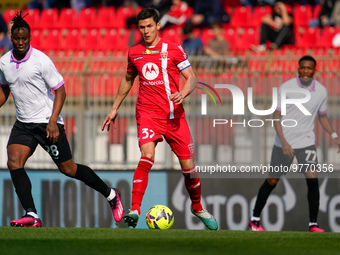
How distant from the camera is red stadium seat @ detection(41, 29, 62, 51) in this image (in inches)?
613

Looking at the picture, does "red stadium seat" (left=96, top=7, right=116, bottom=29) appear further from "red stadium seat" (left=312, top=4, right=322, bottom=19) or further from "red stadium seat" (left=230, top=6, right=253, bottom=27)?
"red stadium seat" (left=312, top=4, right=322, bottom=19)

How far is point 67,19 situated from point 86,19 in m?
0.47

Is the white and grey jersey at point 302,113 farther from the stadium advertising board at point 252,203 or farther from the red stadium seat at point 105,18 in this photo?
the red stadium seat at point 105,18

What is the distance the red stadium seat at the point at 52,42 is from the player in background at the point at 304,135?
314 inches

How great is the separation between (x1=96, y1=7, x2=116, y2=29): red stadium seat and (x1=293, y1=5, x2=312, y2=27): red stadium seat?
13.8 ft

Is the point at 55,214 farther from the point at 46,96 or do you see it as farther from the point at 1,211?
the point at 46,96

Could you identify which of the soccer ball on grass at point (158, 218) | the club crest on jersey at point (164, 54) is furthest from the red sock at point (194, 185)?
the club crest on jersey at point (164, 54)

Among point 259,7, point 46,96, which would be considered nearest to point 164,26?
point 259,7

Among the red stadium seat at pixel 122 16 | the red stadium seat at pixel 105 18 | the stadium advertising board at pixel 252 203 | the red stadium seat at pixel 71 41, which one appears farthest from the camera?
the red stadium seat at pixel 105 18

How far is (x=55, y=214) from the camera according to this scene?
10633 millimetres

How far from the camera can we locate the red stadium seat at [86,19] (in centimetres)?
1661

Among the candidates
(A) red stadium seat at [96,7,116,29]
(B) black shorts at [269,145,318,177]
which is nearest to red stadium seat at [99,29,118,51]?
(A) red stadium seat at [96,7,116,29]

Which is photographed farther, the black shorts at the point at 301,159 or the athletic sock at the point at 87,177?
the black shorts at the point at 301,159

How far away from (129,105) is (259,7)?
651cm
